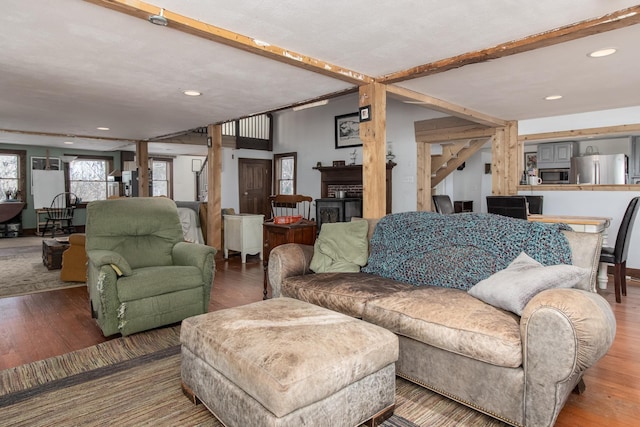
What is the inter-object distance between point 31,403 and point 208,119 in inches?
180

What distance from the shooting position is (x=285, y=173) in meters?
9.04

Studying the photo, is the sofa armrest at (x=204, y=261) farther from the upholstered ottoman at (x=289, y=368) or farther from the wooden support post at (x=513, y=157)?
the wooden support post at (x=513, y=157)

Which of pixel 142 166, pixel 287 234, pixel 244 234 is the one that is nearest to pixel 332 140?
pixel 244 234

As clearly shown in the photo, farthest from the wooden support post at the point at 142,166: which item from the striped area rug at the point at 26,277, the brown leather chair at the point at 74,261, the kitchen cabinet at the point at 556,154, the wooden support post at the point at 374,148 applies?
the kitchen cabinet at the point at 556,154

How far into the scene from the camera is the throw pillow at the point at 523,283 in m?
1.86

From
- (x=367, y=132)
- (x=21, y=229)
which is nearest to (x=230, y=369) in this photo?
(x=367, y=132)

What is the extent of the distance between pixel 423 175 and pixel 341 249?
Result: 3834 millimetres

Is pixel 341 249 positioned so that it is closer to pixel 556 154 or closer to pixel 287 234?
pixel 287 234

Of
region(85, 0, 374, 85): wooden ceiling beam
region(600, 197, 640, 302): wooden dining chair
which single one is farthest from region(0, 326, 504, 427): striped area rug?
region(600, 197, 640, 302): wooden dining chair

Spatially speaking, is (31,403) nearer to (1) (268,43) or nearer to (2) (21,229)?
(1) (268,43)

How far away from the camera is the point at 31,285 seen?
4.29 metres

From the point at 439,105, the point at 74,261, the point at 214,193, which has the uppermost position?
the point at 439,105

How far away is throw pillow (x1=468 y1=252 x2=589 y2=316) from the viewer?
186 cm

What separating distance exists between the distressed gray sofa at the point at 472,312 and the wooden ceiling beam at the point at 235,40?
136 cm
